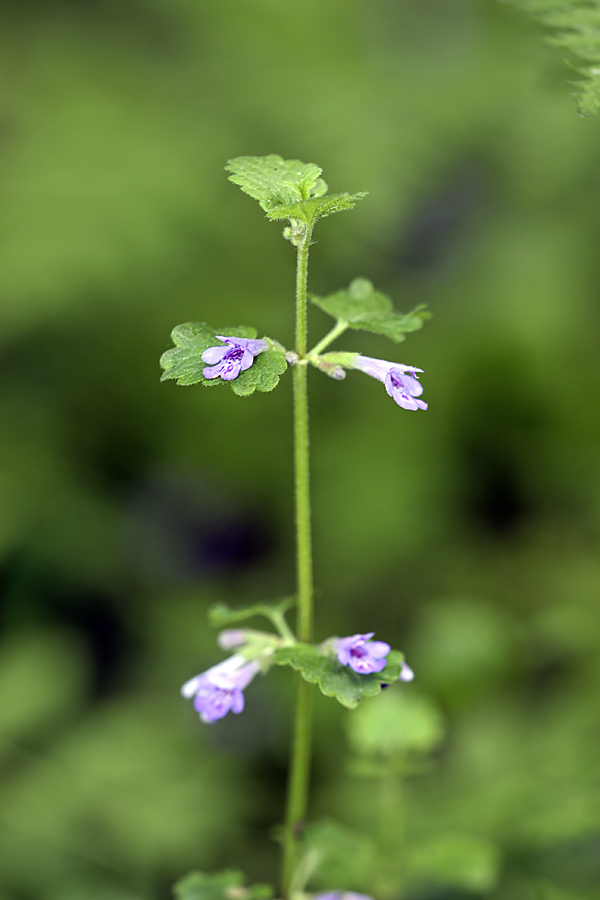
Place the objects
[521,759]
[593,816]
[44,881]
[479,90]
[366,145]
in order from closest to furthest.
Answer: [593,816] < [44,881] < [521,759] < [366,145] < [479,90]

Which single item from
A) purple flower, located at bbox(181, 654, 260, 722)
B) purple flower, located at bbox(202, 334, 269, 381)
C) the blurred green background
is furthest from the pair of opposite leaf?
the blurred green background

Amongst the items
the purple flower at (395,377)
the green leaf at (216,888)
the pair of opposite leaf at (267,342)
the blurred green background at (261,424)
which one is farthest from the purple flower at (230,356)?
the blurred green background at (261,424)

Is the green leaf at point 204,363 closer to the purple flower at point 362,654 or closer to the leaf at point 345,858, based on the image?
the purple flower at point 362,654

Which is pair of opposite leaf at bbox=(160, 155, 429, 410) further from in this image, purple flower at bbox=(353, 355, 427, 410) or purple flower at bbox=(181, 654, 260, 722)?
purple flower at bbox=(181, 654, 260, 722)

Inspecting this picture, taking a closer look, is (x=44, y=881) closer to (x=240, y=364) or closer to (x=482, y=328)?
(x=240, y=364)

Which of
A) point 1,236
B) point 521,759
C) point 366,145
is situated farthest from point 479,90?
point 521,759

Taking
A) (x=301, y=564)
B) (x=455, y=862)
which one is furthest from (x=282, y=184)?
(x=455, y=862)

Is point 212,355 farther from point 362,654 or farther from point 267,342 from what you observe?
point 362,654
